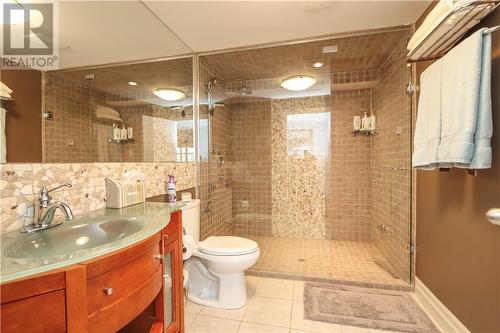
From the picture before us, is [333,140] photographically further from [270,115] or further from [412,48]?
[412,48]

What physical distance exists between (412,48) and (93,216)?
2138 mm

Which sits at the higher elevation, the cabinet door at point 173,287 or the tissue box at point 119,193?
the tissue box at point 119,193

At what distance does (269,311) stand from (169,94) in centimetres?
206

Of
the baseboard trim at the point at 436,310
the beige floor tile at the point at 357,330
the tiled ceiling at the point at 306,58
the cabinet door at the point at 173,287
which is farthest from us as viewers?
the tiled ceiling at the point at 306,58

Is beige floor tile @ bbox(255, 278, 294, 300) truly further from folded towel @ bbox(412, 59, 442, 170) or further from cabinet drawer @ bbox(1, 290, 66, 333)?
cabinet drawer @ bbox(1, 290, 66, 333)

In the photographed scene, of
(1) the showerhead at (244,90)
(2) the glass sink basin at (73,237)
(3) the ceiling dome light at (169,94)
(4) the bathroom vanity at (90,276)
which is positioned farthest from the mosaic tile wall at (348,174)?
(2) the glass sink basin at (73,237)

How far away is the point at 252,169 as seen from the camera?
3402 mm

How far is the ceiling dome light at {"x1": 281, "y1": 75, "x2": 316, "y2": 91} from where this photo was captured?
2902 mm

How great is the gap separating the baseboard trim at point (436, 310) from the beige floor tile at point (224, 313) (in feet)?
4.40

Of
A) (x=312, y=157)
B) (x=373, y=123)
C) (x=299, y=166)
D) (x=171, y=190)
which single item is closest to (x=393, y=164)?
(x=373, y=123)

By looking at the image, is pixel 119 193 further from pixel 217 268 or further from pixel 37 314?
pixel 217 268

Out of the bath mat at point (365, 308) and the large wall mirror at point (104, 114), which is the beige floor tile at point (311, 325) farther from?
the large wall mirror at point (104, 114)

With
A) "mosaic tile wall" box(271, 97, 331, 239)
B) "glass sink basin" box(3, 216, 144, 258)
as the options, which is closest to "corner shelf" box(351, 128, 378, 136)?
"mosaic tile wall" box(271, 97, 331, 239)

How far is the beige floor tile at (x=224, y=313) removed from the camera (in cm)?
173
